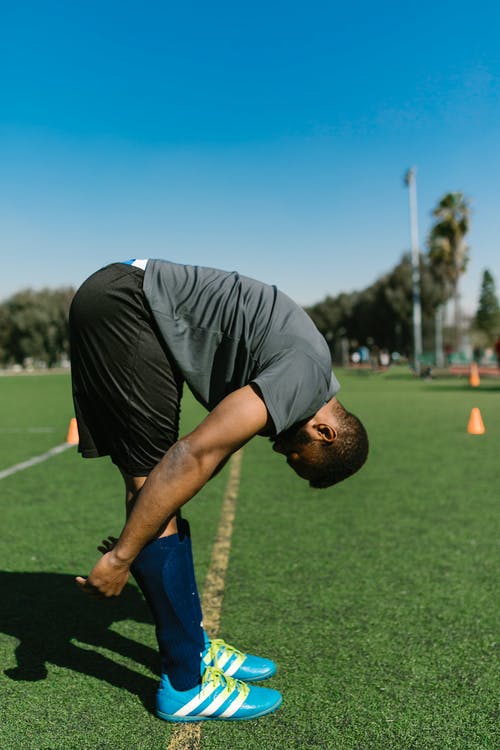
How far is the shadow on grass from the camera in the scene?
110 inches

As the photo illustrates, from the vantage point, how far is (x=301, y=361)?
1944 mm

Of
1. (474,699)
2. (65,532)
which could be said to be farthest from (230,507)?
(474,699)

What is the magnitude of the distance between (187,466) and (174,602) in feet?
2.23

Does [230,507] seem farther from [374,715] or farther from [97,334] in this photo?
[97,334]

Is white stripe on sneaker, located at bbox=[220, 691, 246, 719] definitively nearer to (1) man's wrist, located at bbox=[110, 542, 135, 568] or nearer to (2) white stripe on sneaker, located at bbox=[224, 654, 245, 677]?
(2) white stripe on sneaker, located at bbox=[224, 654, 245, 677]

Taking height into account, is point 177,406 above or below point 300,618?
above

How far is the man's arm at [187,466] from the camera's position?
6.01 feet

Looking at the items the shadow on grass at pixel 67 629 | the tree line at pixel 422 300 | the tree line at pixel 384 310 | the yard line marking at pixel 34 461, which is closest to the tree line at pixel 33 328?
the tree line at pixel 384 310

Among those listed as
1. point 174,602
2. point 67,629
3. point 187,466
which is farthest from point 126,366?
point 67,629

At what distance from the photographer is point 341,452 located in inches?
88.2

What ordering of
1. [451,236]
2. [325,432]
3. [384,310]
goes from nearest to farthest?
[325,432] < [451,236] < [384,310]

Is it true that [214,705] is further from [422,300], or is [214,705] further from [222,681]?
[422,300]

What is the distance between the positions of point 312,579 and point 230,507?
2.10 meters

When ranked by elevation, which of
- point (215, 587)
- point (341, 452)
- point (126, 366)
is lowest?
point (215, 587)
